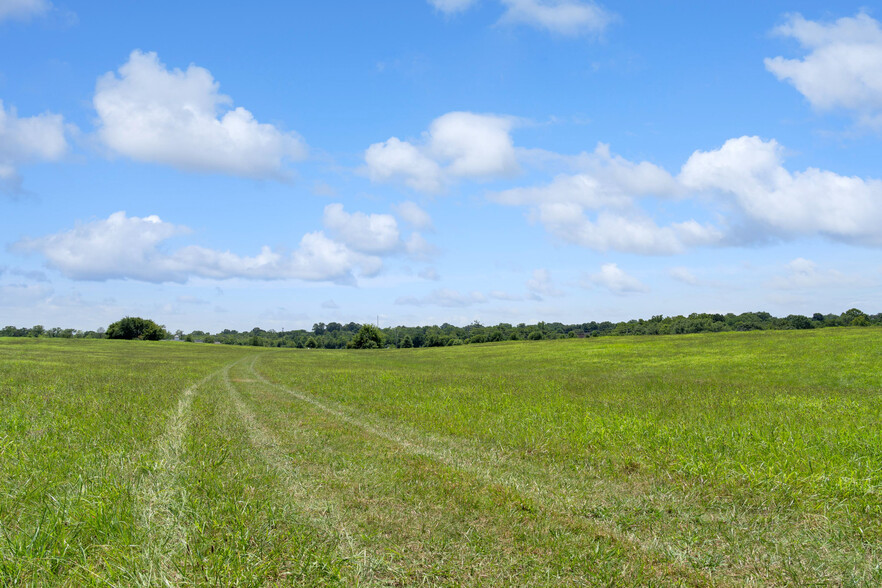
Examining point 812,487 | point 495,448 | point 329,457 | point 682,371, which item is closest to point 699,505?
point 812,487

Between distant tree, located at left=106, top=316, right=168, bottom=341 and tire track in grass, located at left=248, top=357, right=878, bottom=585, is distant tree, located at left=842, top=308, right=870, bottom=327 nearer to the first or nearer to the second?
tire track in grass, located at left=248, top=357, right=878, bottom=585

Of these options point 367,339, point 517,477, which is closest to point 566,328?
point 367,339

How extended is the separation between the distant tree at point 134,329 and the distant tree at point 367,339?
6015 centimetres

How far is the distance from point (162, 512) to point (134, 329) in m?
174

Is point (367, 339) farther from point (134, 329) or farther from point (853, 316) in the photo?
point (853, 316)

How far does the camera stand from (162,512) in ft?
22.4

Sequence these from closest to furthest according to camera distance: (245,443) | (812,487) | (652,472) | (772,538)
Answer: (772,538), (812,487), (652,472), (245,443)

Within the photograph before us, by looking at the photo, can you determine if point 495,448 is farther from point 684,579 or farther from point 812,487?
point 684,579

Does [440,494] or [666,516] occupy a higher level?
[440,494]

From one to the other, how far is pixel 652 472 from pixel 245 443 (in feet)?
29.5

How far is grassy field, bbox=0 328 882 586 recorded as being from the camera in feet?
18.5

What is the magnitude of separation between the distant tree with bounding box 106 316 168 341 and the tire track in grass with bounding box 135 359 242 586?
16835cm

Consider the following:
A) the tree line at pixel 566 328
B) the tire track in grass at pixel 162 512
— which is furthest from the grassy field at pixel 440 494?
the tree line at pixel 566 328

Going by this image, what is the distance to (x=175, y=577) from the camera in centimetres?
513
